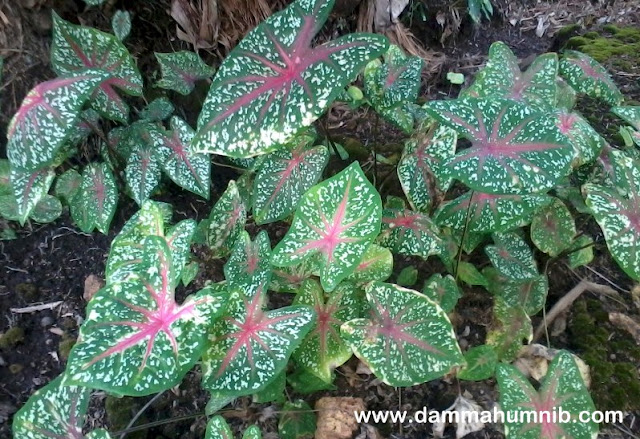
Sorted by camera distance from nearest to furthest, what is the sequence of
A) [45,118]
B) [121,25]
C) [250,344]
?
[250,344] < [45,118] < [121,25]

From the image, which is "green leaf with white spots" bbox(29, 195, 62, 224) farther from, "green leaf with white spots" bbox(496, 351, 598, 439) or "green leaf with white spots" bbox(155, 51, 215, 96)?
"green leaf with white spots" bbox(496, 351, 598, 439)

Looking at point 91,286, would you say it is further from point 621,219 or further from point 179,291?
point 621,219

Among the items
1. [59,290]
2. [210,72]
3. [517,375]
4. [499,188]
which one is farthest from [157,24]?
[517,375]

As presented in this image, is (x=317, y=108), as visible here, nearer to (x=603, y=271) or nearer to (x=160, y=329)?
(x=160, y=329)

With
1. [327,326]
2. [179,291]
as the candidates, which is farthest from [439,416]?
[179,291]

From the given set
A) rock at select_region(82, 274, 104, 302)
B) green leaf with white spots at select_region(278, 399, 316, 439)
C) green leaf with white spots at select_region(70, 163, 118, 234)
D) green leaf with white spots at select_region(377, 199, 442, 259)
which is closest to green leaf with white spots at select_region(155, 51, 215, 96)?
green leaf with white spots at select_region(70, 163, 118, 234)
